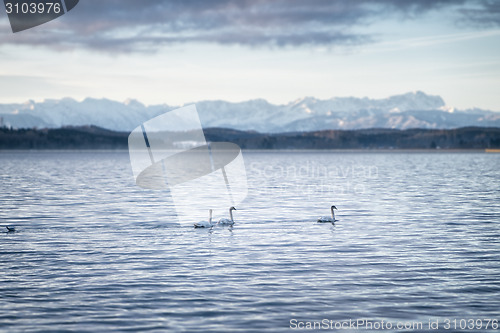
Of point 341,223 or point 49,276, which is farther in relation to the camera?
point 341,223

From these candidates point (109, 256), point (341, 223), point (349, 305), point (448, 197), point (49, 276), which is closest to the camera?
point (349, 305)

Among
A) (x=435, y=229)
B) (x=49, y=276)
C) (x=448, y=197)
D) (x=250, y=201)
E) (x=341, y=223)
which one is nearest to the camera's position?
(x=49, y=276)

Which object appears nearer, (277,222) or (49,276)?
(49,276)

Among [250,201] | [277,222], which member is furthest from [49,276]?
[250,201]

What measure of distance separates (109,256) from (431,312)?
660 inches

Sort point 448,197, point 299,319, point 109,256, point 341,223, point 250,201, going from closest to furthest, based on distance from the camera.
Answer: point 299,319, point 109,256, point 341,223, point 250,201, point 448,197

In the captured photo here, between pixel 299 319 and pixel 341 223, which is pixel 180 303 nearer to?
pixel 299 319

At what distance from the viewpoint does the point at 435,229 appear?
4159 centimetres

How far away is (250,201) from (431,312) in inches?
1695

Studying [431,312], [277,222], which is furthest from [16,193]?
[431,312]

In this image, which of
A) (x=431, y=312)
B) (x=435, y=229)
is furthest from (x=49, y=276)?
(x=435, y=229)

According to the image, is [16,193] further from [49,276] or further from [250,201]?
[49,276]

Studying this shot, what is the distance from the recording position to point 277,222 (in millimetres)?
45375

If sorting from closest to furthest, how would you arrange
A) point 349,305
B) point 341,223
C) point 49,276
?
point 349,305, point 49,276, point 341,223
